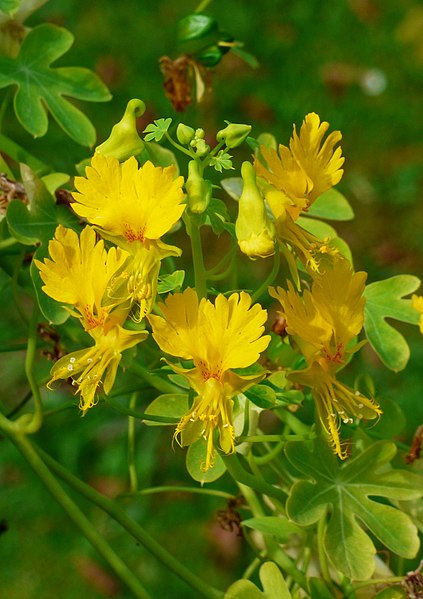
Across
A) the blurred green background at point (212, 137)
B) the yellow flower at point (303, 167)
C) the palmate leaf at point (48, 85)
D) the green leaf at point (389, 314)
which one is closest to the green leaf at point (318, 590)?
the green leaf at point (389, 314)

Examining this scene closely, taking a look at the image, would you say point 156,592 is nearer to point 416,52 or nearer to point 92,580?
point 92,580

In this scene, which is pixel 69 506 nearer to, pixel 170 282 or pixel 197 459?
pixel 197 459

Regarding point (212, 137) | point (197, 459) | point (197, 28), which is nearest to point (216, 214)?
point (197, 459)

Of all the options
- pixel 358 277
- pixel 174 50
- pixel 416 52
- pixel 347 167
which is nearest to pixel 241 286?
pixel 347 167

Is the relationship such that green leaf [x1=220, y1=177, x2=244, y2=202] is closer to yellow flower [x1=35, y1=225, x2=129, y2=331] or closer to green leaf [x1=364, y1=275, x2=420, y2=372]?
green leaf [x1=364, y1=275, x2=420, y2=372]

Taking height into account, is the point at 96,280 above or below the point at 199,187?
below

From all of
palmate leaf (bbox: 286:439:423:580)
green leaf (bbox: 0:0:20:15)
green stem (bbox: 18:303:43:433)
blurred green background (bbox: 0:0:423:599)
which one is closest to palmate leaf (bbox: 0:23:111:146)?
green leaf (bbox: 0:0:20:15)
